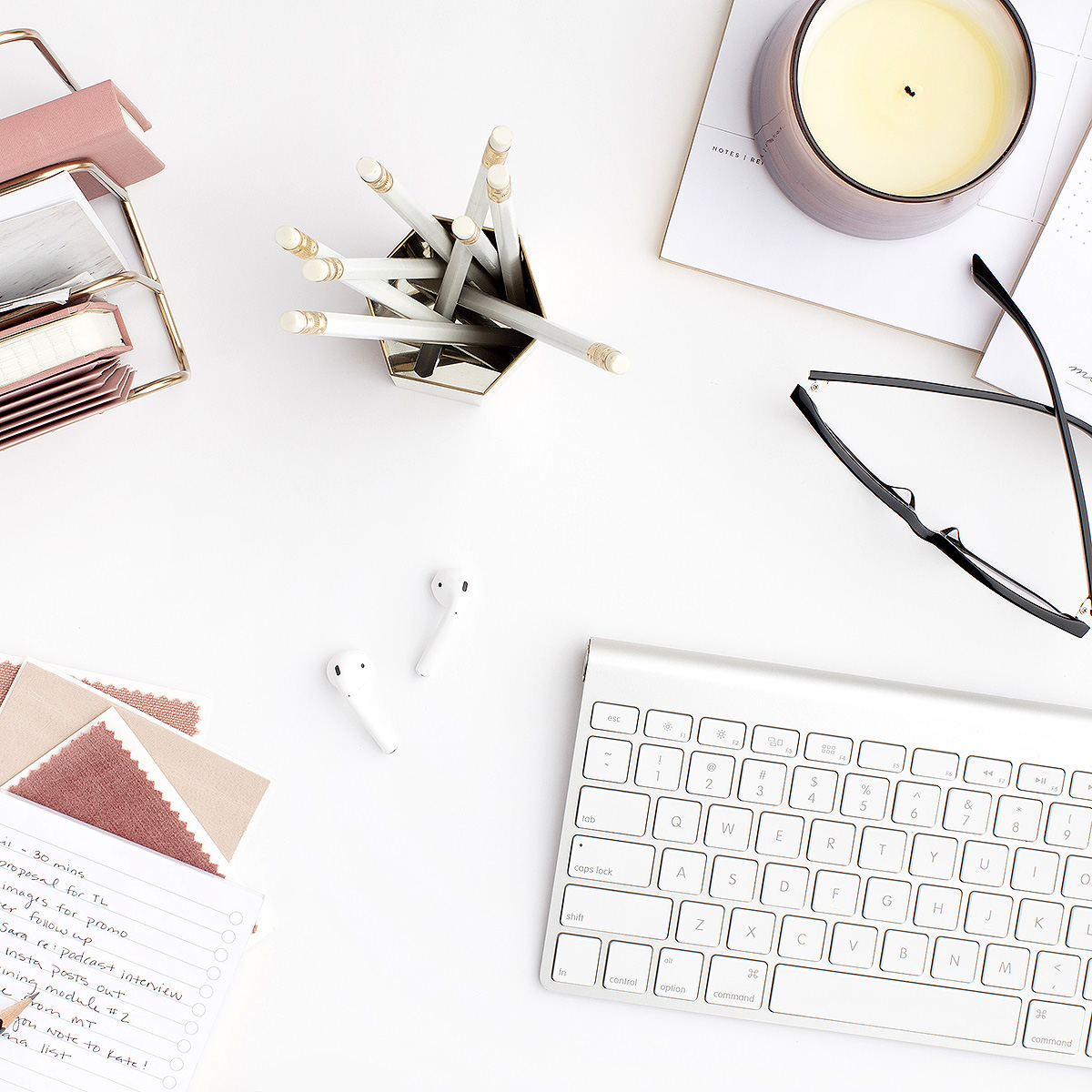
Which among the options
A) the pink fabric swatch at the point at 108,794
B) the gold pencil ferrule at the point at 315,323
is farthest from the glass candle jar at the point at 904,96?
the pink fabric swatch at the point at 108,794

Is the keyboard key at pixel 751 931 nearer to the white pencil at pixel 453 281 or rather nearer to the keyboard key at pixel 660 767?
the keyboard key at pixel 660 767

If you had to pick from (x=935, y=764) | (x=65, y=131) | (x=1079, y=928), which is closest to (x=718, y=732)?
(x=935, y=764)

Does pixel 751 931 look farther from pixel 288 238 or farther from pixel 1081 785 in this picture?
pixel 288 238

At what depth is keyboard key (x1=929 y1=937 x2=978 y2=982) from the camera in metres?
0.46

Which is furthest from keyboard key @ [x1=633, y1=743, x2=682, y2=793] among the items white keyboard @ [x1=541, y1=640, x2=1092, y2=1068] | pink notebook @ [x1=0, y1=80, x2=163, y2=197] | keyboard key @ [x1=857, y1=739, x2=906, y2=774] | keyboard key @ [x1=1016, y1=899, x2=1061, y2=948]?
pink notebook @ [x1=0, y1=80, x2=163, y2=197]

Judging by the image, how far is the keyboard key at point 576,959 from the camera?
1.51 feet

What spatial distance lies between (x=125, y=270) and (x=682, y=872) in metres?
0.45

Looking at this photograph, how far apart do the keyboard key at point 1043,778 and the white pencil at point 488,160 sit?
0.42 meters

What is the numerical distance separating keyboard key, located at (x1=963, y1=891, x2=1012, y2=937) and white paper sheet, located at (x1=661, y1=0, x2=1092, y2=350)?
32cm

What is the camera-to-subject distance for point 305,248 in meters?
0.31

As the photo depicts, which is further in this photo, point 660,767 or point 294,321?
point 660,767

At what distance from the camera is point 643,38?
0.48 meters

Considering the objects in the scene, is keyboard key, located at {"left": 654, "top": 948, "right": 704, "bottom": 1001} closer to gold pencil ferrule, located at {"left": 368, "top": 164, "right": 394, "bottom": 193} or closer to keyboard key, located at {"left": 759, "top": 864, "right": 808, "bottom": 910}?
keyboard key, located at {"left": 759, "top": 864, "right": 808, "bottom": 910}

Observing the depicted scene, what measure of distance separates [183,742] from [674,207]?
0.41 metres
